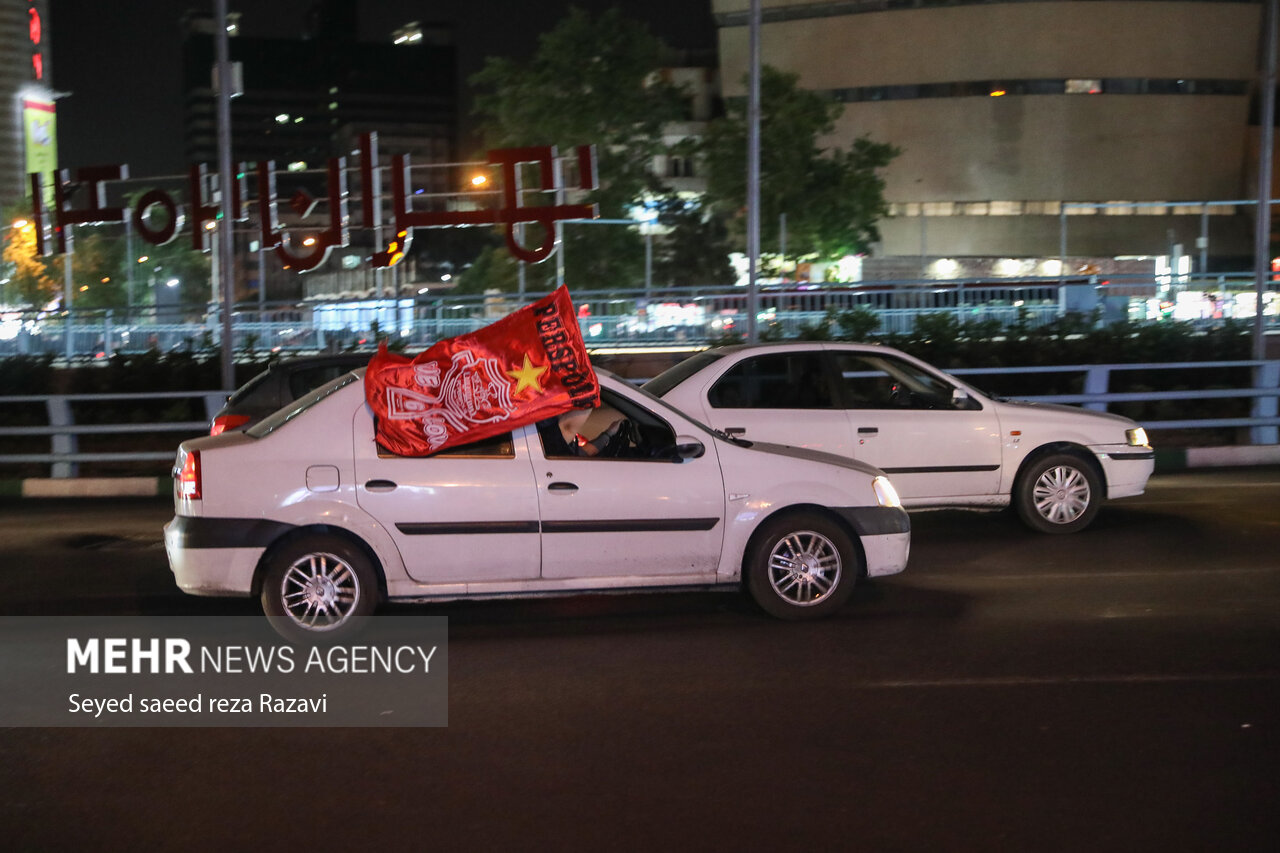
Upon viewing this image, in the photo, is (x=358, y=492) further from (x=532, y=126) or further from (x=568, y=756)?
(x=532, y=126)

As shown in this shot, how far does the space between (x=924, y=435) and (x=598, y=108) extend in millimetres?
37863

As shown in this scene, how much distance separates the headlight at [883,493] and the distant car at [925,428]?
2.36 meters

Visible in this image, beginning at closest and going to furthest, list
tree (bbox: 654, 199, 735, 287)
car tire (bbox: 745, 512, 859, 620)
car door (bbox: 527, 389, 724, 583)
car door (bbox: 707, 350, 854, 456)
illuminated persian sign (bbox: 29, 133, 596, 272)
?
car door (bbox: 527, 389, 724, 583), car tire (bbox: 745, 512, 859, 620), car door (bbox: 707, 350, 854, 456), illuminated persian sign (bbox: 29, 133, 596, 272), tree (bbox: 654, 199, 735, 287)

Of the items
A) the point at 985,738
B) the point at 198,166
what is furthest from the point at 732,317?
the point at 985,738

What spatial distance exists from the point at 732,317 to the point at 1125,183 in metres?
43.0

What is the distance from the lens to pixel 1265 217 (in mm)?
17922

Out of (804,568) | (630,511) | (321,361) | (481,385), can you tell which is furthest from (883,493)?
(321,361)

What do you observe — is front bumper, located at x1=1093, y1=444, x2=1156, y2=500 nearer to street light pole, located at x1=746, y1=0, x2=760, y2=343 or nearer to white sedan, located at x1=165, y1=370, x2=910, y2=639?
white sedan, located at x1=165, y1=370, x2=910, y2=639

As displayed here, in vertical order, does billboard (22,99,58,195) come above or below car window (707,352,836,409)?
above

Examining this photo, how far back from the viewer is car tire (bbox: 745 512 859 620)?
759cm

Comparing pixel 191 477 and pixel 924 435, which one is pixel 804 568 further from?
pixel 191 477

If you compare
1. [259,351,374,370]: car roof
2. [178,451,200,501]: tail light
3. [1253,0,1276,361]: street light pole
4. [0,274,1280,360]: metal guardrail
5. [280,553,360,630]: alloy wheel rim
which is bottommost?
[280,553,360,630]: alloy wheel rim

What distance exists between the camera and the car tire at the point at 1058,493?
419 inches

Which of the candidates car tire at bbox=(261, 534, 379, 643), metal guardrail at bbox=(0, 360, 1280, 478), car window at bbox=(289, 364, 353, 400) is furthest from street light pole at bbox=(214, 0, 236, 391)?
car tire at bbox=(261, 534, 379, 643)
